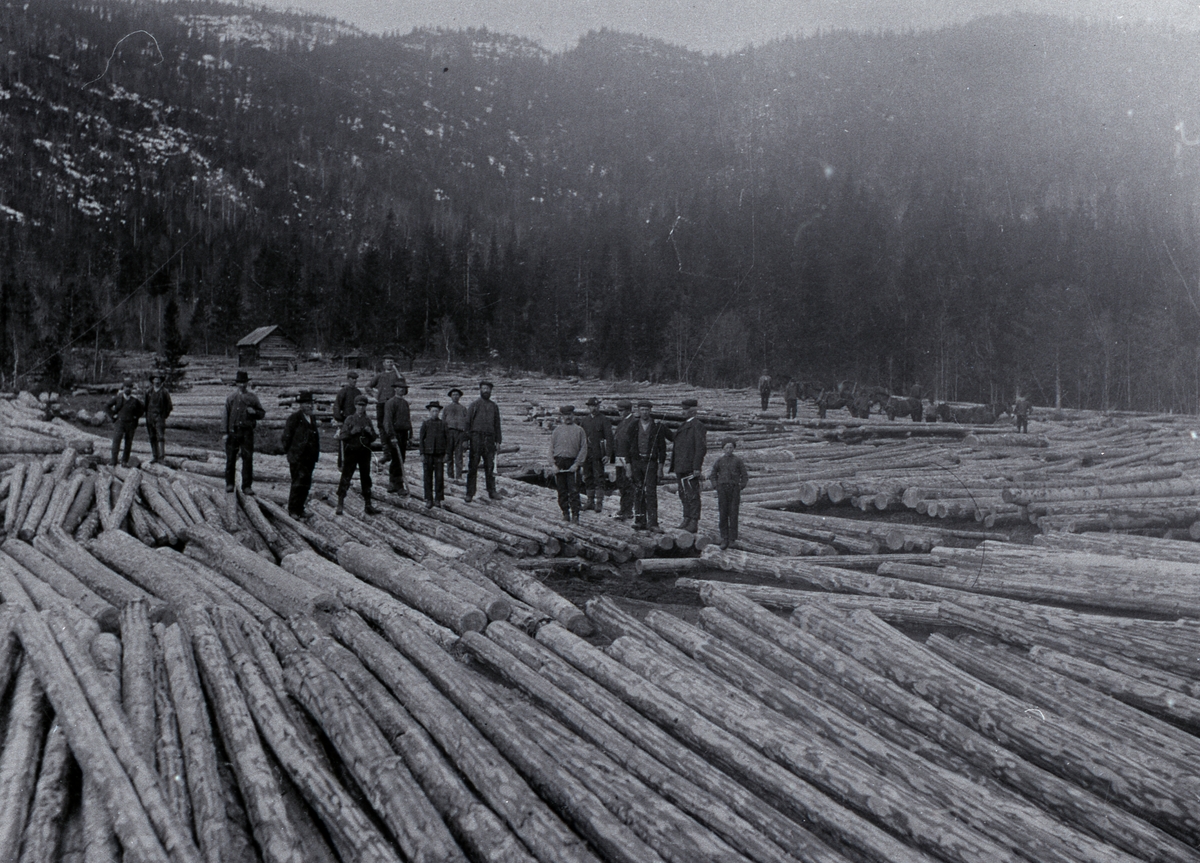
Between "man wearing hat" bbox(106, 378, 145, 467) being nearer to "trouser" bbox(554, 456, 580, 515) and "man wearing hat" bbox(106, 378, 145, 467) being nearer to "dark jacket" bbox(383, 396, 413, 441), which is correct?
"dark jacket" bbox(383, 396, 413, 441)

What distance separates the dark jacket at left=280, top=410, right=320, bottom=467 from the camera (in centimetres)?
1166

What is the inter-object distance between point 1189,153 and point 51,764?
123 m

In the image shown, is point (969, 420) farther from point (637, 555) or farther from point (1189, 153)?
point (1189, 153)

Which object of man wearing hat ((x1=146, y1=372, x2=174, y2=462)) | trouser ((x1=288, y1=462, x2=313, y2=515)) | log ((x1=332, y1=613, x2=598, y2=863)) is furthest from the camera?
man wearing hat ((x1=146, y1=372, x2=174, y2=462))

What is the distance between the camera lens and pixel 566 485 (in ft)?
40.1

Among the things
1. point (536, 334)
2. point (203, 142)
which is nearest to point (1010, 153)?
point (536, 334)

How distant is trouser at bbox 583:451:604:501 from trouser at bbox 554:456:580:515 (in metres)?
0.86

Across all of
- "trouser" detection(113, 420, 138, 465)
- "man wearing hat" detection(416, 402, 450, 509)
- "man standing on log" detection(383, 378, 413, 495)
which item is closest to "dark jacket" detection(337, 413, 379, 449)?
"man wearing hat" detection(416, 402, 450, 509)

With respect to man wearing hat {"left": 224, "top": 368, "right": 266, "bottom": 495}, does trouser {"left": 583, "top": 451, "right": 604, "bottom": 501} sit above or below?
below

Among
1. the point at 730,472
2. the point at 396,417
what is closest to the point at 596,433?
the point at 730,472

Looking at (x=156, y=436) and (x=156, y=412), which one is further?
(x=156, y=436)

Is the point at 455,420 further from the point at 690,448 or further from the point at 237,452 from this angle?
the point at 690,448

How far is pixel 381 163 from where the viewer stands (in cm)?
14275

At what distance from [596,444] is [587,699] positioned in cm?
795
